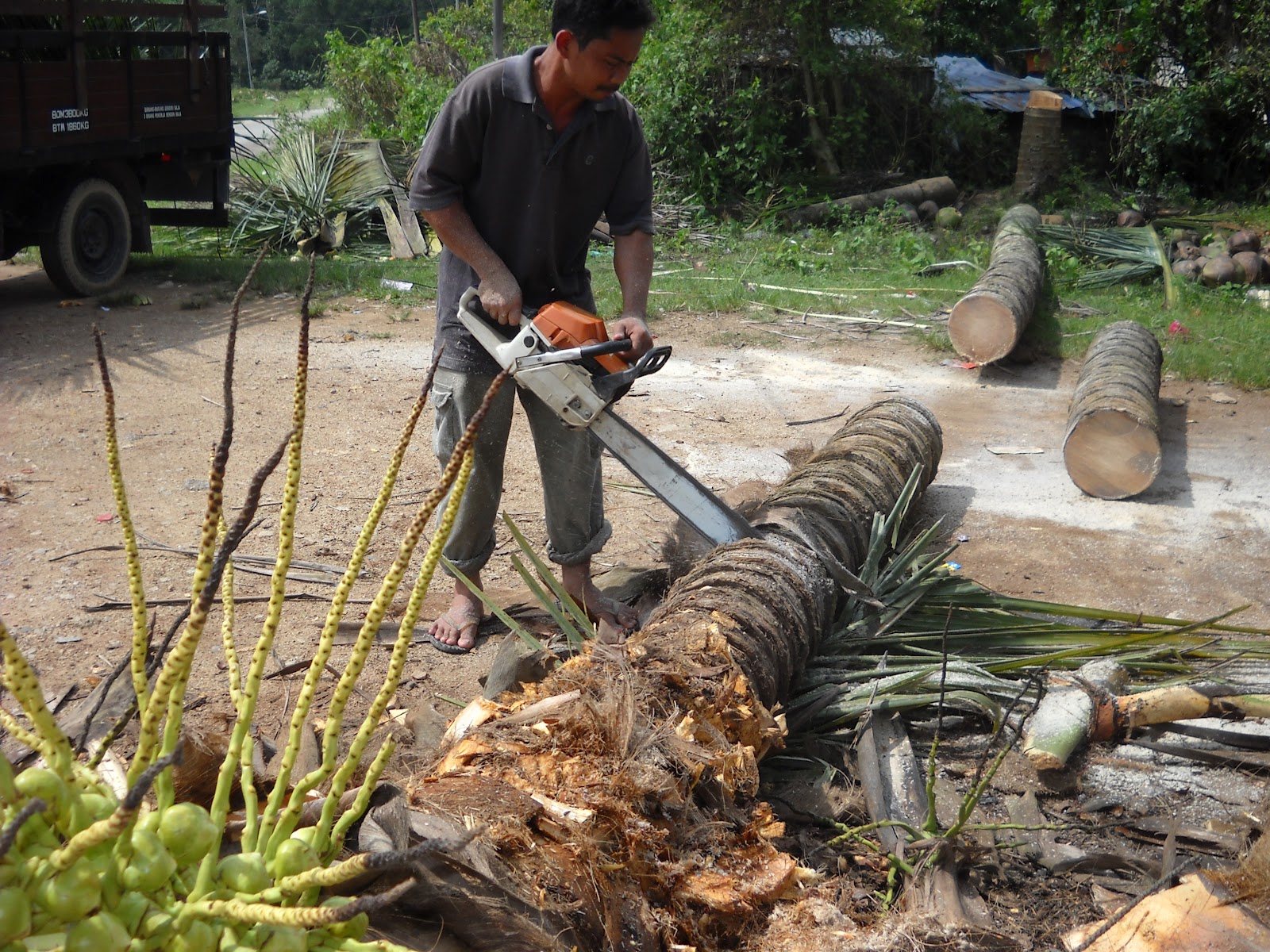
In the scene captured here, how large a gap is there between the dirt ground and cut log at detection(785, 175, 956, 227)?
482cm

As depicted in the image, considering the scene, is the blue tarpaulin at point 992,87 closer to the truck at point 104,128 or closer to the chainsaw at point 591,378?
the truck at point 104,128

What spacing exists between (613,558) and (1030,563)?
5.84 feet

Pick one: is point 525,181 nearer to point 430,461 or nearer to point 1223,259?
point 430,461

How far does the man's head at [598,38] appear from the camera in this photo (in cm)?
290

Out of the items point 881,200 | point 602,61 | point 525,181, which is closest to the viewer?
point 602,61

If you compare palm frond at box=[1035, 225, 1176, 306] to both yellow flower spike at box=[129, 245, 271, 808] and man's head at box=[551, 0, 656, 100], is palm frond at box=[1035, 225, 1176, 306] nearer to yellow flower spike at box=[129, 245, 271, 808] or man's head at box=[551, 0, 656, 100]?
man's head at box=[551, 0, 656, 100]

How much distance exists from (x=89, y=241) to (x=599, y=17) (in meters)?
7.12

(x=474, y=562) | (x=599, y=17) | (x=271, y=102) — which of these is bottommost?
(x=474, y=562)

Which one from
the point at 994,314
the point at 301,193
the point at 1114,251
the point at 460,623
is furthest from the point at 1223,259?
the point at 301,193

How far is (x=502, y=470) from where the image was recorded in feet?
11.6

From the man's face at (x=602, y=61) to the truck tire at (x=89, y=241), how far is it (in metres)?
6.54

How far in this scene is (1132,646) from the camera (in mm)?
3258

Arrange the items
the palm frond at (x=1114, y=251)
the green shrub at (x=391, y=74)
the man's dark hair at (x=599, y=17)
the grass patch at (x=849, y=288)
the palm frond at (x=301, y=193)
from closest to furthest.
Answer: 1. the man's dark hair at (x=599, y=17)
2. the grass patch at (x=849, y=288)
3. the palm frond at (x=1114, y=251)
4. the palm frond at (x=301, y=193)
5. the green shrub at (x=391, y=74)

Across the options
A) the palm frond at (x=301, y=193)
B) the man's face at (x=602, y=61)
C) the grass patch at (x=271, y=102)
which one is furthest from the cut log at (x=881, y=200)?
the grass patch at (x=271, y=102)
